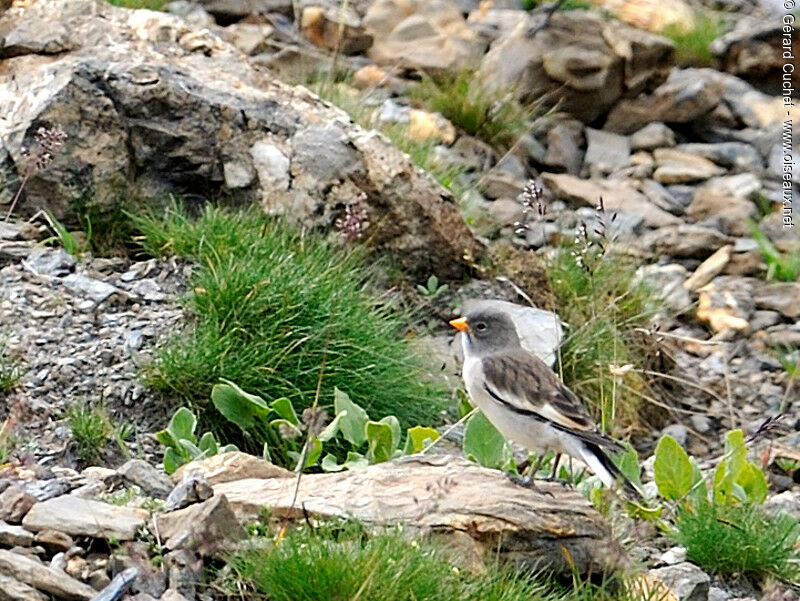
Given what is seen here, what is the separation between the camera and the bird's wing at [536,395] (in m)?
4.80

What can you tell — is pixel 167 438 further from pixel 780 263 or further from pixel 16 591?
pixel 780 263

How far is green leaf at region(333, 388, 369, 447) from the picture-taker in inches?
215

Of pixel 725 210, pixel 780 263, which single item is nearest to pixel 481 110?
pixel 725 210

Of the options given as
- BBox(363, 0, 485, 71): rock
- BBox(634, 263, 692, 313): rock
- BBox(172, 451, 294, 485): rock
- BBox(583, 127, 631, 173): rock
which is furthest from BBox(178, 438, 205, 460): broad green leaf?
BBox(583, 127, 631, 173): rock

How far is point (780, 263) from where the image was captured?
9375 mm

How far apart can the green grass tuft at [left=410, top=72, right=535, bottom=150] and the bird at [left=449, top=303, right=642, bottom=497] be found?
458 centimetres

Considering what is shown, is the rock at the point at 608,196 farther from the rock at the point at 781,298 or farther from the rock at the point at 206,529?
the rock at the point at 206,529

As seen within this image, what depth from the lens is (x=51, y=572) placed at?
12.2 ft

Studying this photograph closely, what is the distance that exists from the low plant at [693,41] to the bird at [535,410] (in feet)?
24.1

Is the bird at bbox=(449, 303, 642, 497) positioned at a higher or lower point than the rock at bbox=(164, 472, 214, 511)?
lower

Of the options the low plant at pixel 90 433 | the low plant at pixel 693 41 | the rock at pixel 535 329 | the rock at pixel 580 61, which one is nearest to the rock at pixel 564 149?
the rock at pixel 580 61

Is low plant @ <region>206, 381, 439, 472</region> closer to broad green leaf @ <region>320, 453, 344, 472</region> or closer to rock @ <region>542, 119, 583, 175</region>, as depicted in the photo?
broad green leaf @ <region>320, 453, 344, 472</region>

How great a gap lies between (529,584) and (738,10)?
33.3 feet

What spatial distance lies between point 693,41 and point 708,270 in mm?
3343
